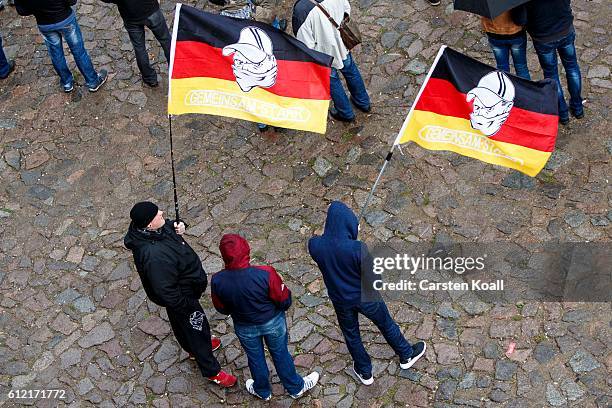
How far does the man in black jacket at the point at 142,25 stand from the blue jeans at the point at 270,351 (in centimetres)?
466

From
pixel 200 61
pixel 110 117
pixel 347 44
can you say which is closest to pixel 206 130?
pixel 110 117

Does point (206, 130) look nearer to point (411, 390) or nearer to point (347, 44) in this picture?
point (347, 44)

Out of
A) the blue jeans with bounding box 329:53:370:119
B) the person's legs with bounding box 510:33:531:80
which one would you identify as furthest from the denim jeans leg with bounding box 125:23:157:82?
the person's legs with bounding box 510:33:531:80

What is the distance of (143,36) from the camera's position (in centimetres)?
1148

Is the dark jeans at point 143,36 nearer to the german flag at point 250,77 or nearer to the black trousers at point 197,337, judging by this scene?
the german flag at point 250,77

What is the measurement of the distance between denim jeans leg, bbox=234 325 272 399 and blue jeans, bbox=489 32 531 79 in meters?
4.00

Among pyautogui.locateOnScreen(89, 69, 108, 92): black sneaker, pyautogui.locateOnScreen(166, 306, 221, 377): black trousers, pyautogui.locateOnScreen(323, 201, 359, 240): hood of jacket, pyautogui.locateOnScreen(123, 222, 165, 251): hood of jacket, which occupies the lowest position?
pyautogui.locateOnScreen(89, 69, 108, 92): black sneaker

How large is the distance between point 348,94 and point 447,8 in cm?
187

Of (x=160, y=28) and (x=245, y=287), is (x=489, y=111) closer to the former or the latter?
(x=245, y=287)

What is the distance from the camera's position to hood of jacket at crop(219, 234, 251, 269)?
759cm

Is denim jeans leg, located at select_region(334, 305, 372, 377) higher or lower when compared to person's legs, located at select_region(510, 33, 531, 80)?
lower

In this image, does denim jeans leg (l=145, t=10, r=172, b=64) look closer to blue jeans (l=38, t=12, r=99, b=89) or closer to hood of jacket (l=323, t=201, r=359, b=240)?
blue jeans (l=38, t=12, r=99, b=89)

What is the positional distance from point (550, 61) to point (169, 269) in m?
4.53

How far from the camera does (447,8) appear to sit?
11938 millimetres
